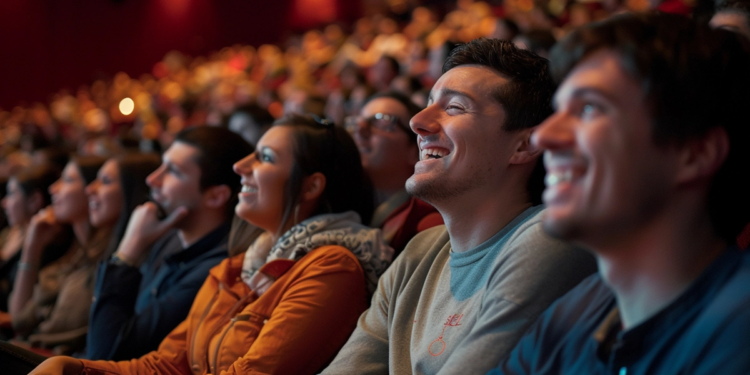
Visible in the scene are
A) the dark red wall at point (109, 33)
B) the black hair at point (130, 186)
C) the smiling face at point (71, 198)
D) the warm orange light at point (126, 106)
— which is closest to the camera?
the black hair at point (130, 186)

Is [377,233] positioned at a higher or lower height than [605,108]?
lower

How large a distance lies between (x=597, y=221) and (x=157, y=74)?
11.1m

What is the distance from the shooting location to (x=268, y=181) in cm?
195

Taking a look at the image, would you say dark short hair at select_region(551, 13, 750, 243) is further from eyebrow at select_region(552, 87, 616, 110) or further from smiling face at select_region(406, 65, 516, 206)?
smiling face at select_region(406, 65, 516, 206)

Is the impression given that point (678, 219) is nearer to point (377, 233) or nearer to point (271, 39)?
point (377, 233)

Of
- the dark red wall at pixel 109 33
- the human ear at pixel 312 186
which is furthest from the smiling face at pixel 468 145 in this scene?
the dark red wall at pixel 109 33

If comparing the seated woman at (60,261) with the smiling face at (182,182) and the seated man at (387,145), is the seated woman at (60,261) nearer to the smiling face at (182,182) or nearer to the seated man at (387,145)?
the smiling face at (182,182)

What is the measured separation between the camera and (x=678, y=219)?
83 centimetres

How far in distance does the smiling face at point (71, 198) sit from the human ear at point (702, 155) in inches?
110

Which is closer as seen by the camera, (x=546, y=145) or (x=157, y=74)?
(x=546, y=145)

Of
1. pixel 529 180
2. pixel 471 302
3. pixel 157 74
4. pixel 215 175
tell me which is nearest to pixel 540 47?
pixel 215 175

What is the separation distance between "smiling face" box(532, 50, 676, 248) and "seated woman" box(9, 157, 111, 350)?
2387mm

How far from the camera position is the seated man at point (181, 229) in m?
2.15

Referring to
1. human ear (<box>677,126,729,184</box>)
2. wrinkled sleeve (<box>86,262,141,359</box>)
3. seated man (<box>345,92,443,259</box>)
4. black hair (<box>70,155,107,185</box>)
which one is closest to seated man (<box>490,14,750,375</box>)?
human ear (<box>677,126,729,184</box>)
